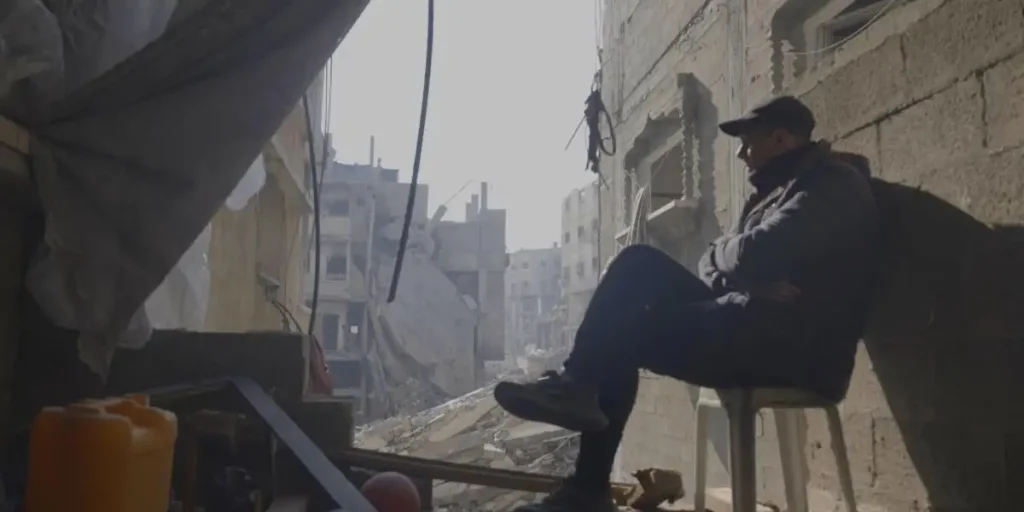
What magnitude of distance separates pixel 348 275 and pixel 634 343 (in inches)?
1083

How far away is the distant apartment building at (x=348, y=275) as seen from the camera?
28172 millimetres

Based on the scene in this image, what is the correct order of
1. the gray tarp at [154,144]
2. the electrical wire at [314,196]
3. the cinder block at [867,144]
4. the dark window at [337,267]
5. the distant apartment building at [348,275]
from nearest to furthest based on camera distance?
1. the gray tarp at [154,144]
2. the cinder block at [867,144]
3. the electrical wire at [314,196]
4. the distant apartment building at [348,275]
5. the dark window at [337,267]

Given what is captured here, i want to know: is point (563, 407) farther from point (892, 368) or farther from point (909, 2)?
point (909, 2)

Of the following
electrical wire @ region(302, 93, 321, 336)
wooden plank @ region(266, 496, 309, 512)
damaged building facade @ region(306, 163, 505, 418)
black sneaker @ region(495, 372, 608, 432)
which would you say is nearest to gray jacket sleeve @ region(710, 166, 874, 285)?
black sneaker @ region(495, 372, 608, 432)

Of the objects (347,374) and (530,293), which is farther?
(530,293)

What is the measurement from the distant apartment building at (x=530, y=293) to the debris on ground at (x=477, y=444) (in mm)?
27387

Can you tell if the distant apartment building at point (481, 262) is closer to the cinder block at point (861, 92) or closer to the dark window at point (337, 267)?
the dark window at point (337, 267)

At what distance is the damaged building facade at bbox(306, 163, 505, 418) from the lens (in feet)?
94.8

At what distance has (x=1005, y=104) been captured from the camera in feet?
7.63

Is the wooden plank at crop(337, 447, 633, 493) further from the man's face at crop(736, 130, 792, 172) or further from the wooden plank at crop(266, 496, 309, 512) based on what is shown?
the man's face at crop(736, 130, 792, 172)

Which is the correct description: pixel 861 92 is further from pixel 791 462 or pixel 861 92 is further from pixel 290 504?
pixel 290 504

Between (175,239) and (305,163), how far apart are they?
8.14 metres

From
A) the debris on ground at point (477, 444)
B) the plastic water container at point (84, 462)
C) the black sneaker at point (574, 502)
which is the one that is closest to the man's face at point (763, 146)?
the black sneaker at point (574, 502)

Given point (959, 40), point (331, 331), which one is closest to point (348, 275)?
point (331, 331)
